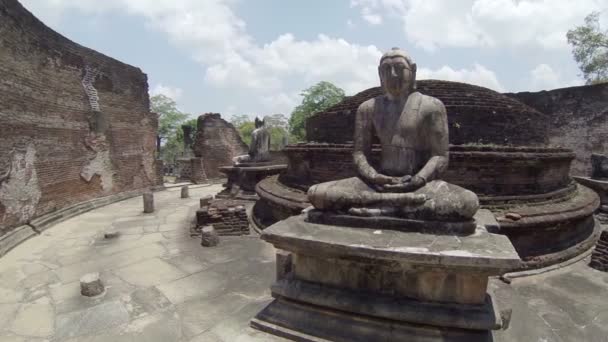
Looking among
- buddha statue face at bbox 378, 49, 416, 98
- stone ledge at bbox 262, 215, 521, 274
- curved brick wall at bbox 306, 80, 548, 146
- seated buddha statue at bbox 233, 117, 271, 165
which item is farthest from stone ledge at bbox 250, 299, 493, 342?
seated buddha statue at bbox 233, 117, 271, 165

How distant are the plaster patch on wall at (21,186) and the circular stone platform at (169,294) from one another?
95 centimetres

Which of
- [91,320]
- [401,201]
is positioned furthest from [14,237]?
[401,201]

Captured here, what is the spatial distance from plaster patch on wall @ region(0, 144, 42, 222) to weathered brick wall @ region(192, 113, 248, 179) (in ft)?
27.6

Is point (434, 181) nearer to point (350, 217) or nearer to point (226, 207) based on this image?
point (350, 217)

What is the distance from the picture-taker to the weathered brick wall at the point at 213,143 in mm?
14938

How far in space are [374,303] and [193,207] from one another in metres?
6.83

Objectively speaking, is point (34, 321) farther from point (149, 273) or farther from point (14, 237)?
point (14, 237)

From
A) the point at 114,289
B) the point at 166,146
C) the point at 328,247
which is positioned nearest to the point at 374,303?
the point at 328,247

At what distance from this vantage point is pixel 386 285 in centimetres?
212

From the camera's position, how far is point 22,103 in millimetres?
Answer: 6180

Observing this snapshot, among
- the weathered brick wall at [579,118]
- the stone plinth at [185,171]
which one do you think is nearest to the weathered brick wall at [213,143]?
the stone plinth at [185,171]

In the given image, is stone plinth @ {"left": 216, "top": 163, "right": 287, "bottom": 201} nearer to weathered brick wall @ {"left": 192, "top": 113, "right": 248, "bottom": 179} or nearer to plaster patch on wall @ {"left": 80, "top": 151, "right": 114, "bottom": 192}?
plaster patch on wall @ {"left": 80, "top": 151, "right": 114, "bottom": 192}

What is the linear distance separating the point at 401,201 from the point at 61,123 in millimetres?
8363

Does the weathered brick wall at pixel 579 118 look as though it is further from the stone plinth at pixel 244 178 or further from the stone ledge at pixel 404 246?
the stone ledge at pixel 404 246
